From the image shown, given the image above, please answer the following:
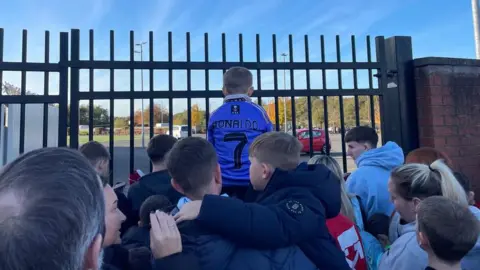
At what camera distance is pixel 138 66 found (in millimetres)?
3273

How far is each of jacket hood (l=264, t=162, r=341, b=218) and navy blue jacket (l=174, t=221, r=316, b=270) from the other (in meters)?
0.32

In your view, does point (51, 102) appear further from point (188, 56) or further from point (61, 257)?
point (61, 257)

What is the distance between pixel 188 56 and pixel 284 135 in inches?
72.8

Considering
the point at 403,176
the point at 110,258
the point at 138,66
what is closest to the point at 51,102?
the point at 138,66

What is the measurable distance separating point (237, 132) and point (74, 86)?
1.65 m

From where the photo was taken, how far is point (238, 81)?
2836mm

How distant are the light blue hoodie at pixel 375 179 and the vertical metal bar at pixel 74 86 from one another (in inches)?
101

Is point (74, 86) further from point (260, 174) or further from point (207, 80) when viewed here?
point (260, 174)

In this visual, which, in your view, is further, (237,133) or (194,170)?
(237,133)

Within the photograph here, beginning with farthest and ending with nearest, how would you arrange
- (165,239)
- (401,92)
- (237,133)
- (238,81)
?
(401,92) < (238,81) < (237,133) < (165,239)

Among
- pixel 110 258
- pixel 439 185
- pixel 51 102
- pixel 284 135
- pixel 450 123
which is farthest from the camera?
pixel 450 123

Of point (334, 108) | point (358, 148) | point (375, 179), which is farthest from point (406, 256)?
point (334, 108)

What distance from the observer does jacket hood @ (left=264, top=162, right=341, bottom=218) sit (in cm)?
162

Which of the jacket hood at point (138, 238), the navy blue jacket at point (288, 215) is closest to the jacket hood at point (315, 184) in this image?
the navy blue jacket at point (288, 215)
